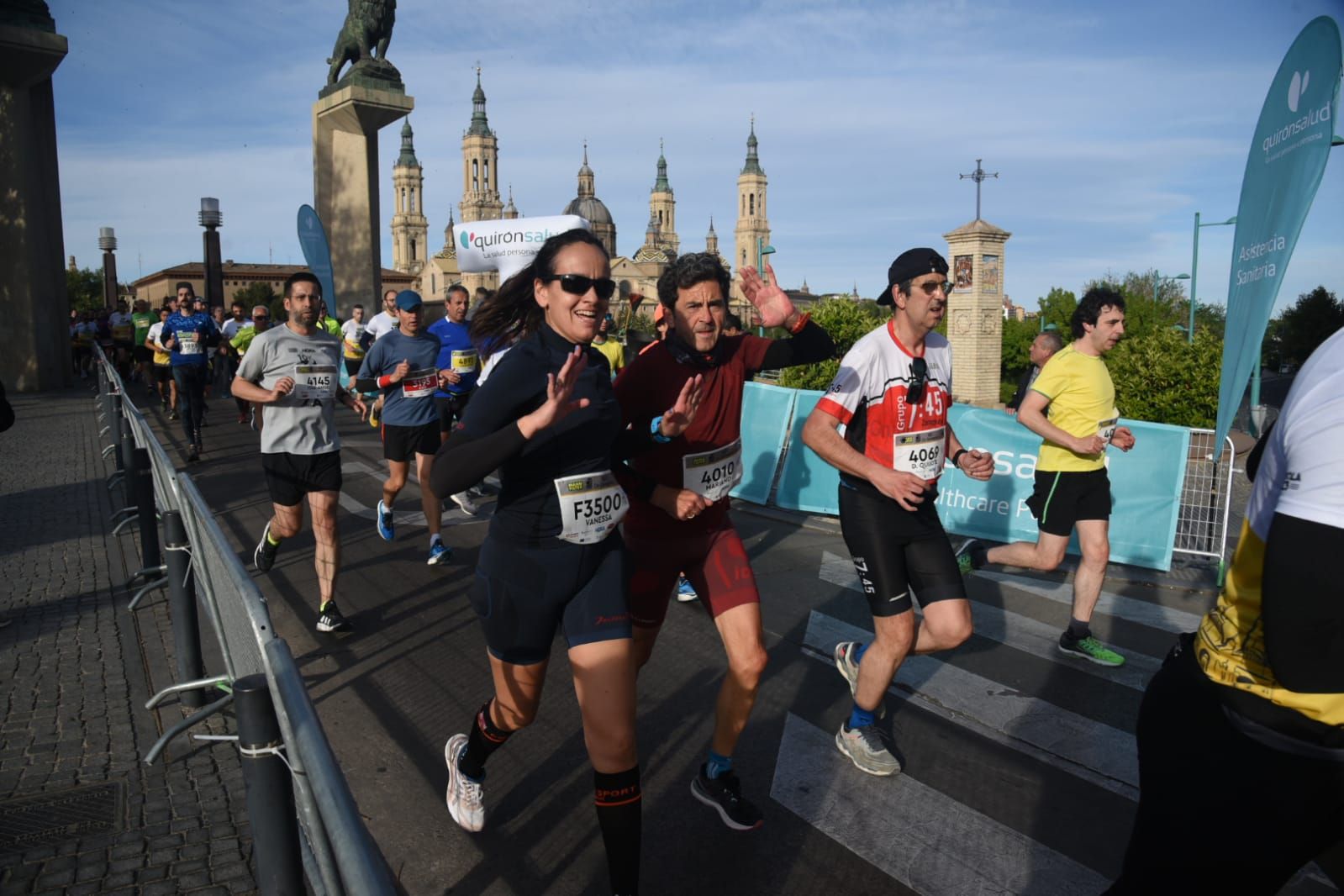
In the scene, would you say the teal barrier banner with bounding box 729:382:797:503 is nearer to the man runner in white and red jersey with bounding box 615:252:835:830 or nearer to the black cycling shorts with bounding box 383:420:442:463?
the black cycling shorts with bounding box 383:420:442:463

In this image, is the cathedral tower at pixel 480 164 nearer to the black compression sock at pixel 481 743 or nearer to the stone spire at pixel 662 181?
the stone spire at pixel 662 181

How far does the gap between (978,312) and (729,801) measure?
29.5 m

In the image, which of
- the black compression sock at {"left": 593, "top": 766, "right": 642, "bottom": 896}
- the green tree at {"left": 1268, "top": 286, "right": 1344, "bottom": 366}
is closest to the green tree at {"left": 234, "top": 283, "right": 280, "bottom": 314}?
the green tree at {"left": 1268, "top": 286, "right": 1344, "bottom": 366}

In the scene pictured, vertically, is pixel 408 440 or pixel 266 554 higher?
pixel 408 440

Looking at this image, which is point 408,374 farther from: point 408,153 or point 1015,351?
point 408,153

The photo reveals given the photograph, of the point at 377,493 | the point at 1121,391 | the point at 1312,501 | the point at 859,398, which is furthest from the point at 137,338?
the point at 1312,501

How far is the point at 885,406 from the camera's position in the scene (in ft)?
14.0

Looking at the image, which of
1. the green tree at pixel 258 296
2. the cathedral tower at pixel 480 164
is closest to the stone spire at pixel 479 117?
the cathedral tower at pixel 480 164

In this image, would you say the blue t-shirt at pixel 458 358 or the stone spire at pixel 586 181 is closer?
the blue t-shirt at pixel 458 358

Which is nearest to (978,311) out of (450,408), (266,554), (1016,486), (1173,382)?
(1173,382)

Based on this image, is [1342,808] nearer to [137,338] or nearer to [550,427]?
[550,427]

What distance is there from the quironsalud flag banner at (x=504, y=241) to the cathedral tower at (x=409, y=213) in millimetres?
150715

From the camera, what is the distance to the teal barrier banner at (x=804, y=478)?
33.2 feet

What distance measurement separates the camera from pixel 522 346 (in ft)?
10.3
